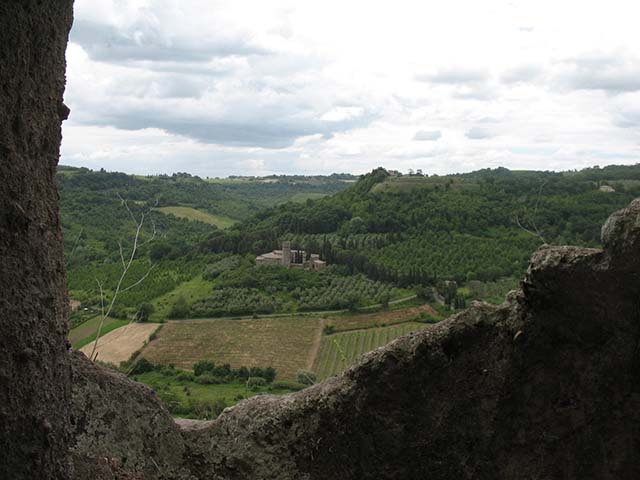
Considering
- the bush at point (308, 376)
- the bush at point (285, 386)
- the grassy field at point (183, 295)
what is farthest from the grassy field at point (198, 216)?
the bush at point (308, 376)

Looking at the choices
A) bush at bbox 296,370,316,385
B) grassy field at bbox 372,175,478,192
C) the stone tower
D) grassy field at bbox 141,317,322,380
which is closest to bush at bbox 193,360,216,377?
grassy field at bbox 141,317,322,380

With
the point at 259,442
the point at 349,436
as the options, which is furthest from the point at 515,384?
the point at 259,442

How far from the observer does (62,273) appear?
4.55 metres

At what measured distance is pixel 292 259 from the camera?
87500 mm

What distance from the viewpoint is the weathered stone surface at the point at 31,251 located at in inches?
152

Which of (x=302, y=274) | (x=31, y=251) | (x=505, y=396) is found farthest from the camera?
(x=302, y=274)

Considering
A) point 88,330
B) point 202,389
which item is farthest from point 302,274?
point 202,389

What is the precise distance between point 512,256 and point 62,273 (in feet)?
220

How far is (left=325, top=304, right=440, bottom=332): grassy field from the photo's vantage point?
2297 inches

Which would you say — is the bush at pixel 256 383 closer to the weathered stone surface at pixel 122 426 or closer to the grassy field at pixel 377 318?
the grassy field at pixel 377 318

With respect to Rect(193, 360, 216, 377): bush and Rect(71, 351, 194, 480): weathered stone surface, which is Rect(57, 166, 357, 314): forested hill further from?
Rect(71, 351, 194, 480): weathered stone surface

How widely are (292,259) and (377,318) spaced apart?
96.2 feet

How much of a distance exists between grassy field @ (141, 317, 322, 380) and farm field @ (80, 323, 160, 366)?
1175 millimetres

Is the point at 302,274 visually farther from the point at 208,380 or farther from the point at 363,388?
the point at 363,388
